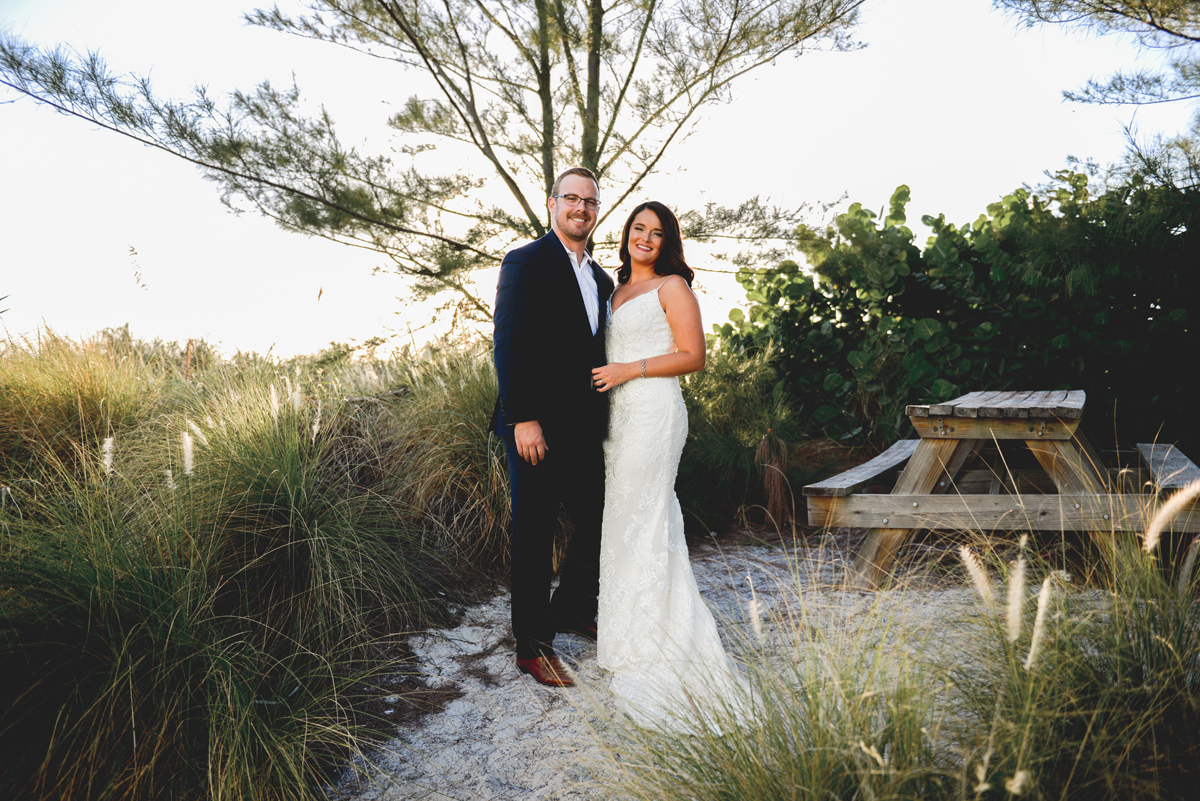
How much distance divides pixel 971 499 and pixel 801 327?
373cm

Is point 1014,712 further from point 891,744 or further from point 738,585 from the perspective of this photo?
point 738,585

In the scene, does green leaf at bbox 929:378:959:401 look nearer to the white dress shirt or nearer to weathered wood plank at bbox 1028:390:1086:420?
weathered wood plank at bbox 1028:390:1086:420

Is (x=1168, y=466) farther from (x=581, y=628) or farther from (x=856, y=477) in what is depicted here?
(x=581, y=628)

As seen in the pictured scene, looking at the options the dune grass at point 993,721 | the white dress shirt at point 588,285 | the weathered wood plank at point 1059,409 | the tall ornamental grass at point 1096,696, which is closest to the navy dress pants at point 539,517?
the white dress shirt at point 588,285

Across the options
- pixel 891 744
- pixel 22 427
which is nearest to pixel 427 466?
pixel 22 427

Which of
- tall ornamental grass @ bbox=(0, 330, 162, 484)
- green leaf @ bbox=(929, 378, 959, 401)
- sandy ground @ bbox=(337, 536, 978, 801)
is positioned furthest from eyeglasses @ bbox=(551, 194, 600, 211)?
green leaf @ bbox=(929, 378, 959, 401)

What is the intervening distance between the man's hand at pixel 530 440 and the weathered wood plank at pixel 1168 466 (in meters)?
2.45

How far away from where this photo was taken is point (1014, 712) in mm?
1582

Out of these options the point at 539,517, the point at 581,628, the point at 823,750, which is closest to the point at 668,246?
the point at 539,517

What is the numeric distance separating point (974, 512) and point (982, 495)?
4.0 inches

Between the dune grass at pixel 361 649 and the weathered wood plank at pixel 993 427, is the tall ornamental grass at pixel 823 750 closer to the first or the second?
the dune grass at pixel 361 649

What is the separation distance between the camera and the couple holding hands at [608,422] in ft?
10.0

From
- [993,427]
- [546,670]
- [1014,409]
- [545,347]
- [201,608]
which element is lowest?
[546,670]

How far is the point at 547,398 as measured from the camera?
10.2 ft
